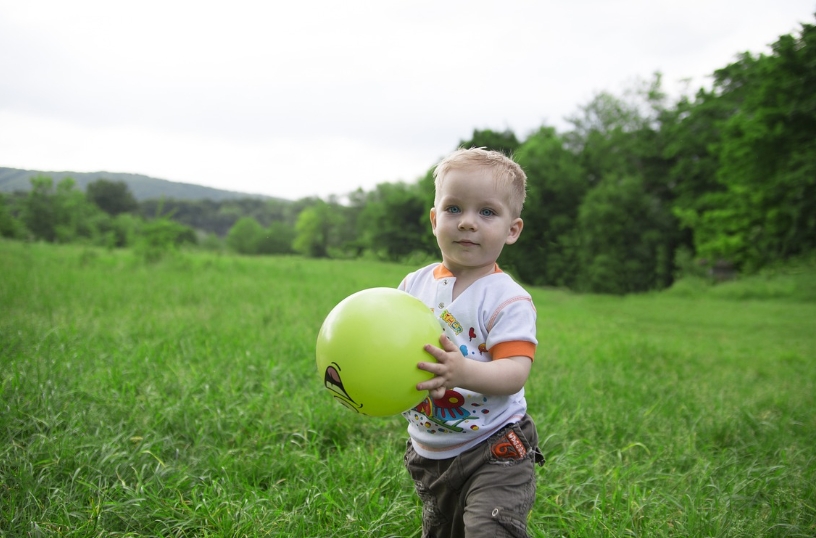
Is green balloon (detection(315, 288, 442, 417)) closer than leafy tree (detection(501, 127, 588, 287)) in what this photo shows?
Yes

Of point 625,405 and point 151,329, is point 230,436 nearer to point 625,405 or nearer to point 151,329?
point 151,329

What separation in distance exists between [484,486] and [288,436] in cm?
170

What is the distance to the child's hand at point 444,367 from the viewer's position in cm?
153

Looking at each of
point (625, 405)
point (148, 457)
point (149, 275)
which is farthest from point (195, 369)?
point (149, 275)

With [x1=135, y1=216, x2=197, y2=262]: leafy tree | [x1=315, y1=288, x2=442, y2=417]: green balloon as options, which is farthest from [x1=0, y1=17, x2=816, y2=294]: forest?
[x1=315, y1=288, x2=442, y2=417]: green balloon

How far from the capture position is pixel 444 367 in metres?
1.54

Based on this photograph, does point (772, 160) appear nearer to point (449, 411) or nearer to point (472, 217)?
point (472, 217)

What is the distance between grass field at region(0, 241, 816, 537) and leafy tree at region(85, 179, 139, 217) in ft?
18.0

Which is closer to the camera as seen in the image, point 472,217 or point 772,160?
point 472,217

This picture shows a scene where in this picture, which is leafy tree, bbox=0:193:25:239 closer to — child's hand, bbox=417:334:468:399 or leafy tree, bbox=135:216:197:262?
leafy tree, bbox=135:216:197:262

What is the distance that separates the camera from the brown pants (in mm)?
1696

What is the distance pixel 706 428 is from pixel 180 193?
20.3ft

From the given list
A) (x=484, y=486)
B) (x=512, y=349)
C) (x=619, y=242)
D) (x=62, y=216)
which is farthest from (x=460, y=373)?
(x=619, y=242)

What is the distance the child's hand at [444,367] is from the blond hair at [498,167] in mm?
561
